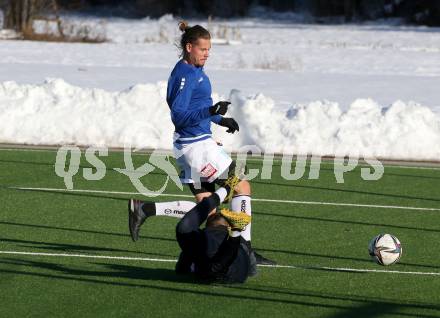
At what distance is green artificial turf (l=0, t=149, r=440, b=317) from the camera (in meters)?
8.63

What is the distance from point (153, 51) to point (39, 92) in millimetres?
20136

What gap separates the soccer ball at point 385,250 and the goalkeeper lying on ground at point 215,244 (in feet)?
4.11

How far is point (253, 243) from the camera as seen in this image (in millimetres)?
11508

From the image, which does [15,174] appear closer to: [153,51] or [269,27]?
[153,51]

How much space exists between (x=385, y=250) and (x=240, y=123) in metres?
10.2

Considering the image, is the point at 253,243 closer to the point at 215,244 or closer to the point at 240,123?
the point at 215,244

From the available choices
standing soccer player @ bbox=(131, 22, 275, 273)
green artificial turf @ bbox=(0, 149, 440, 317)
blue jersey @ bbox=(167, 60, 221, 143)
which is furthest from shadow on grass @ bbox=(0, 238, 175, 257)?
blue jersey @ bbox=(167, 60, 221, 143)

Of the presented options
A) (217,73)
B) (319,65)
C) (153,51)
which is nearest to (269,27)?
(153,51)

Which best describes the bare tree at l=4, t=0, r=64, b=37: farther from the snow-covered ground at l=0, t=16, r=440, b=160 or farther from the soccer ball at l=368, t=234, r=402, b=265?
Result: the soccer ball at l=368, t=234, r=402, b=265

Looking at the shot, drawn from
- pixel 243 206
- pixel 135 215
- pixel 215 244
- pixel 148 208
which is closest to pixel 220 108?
pixel 243 206

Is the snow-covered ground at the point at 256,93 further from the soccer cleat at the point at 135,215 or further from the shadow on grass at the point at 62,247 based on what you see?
the soccer cleat at the point at 135,215

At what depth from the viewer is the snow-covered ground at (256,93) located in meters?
19.4

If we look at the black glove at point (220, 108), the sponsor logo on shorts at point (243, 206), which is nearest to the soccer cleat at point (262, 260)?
the sponsor logo on shorts at point (243, 206)

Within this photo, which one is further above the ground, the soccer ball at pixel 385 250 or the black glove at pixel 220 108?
the black glove at pixel 220 108
